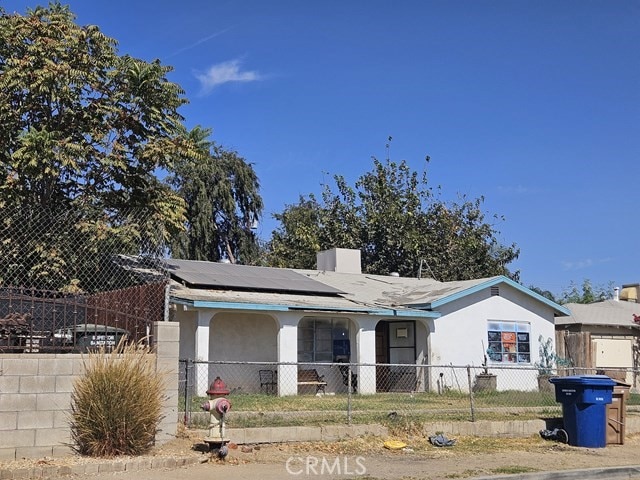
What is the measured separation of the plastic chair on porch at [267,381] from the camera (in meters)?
Result: 19.4

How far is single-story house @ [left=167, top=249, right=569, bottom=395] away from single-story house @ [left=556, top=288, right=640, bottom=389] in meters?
1.93

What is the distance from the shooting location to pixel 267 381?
19547 mm

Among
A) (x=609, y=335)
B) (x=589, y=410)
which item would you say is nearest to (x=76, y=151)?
(x=589, y=410)

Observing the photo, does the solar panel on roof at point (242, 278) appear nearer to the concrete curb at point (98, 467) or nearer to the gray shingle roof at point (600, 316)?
the gray shingle roof at point (600, 316)

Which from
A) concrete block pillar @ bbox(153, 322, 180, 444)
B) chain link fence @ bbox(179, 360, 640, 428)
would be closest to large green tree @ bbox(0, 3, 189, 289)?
chain link fence @ bbox(179, 360, 640, 428)

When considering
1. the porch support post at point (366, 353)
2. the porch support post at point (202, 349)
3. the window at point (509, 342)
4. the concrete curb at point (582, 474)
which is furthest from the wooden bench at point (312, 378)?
the concrete curb at point (582, 474)

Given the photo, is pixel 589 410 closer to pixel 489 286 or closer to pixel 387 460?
pixel 387 460

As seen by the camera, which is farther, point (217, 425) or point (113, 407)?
point (217, 425)

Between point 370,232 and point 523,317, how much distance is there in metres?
14.8

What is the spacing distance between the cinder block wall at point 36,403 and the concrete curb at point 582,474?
→ 5465 millimetres

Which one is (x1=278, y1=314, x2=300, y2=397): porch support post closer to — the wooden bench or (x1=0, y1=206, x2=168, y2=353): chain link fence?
the wooden bench

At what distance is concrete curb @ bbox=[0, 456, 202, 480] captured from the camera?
29.9ft

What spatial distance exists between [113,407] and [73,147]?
24.1 ft

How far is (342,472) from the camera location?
10211mm
